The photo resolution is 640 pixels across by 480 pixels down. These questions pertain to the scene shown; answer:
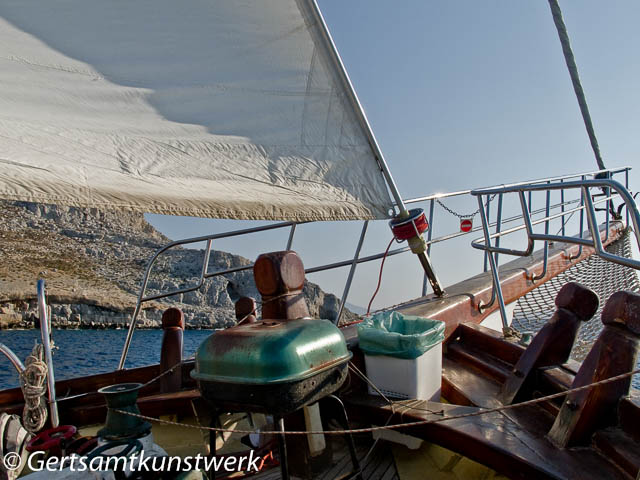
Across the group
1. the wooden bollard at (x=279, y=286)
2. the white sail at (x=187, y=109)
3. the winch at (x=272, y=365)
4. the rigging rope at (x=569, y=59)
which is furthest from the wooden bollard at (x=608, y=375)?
the rigging rope at (x=569, y=59)

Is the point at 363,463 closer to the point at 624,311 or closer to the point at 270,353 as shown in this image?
the point at 270,353

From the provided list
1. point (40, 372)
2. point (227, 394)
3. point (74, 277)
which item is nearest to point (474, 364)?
point (227, 394)

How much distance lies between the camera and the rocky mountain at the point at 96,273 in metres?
61.4

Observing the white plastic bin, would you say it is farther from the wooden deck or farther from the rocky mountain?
the rocky mountain

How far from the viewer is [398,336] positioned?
2328 millimetres

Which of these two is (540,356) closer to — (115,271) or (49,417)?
(49,417)

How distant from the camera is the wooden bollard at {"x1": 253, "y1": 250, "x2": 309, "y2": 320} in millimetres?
1909

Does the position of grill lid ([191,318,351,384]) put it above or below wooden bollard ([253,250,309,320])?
below

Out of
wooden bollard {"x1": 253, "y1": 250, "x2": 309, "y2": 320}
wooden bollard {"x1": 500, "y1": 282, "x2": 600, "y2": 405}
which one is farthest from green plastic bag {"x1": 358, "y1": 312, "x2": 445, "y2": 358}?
wooden bollard {"x1": 253, "y1": 250, "x2": 309, "y2": 320}

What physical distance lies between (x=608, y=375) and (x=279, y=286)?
1.35 m

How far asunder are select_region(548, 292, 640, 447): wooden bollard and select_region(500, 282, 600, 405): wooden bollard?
1.57ft

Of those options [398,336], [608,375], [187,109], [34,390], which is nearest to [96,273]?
[34,390]

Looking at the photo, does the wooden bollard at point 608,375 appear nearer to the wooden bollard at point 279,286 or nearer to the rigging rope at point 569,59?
the wooden bollard at point 279,286

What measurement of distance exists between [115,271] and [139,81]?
3539 inches
